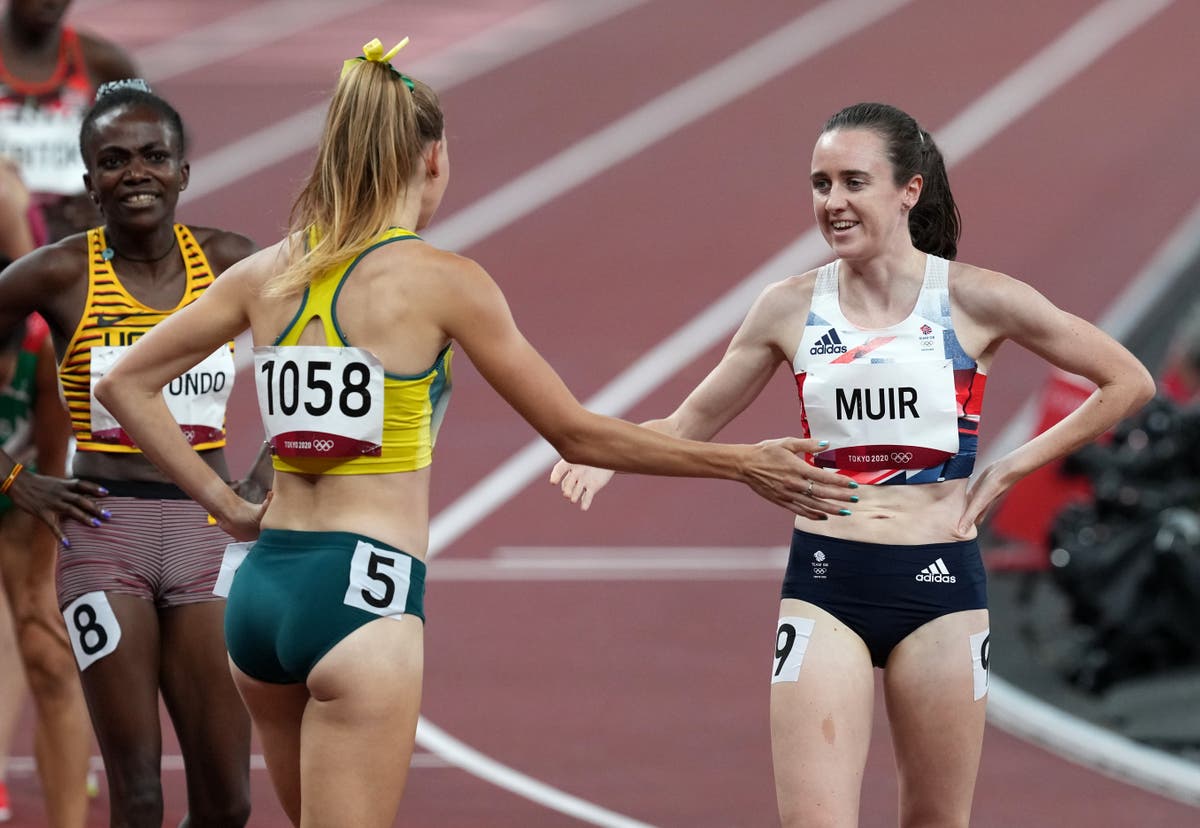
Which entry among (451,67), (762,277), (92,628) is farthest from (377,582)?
(451,67)

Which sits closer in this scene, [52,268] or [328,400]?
[328,400]

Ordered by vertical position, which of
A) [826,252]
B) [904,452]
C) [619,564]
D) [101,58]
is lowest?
[619,564]

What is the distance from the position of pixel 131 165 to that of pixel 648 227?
1252 cm

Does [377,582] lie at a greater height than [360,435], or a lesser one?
lesser

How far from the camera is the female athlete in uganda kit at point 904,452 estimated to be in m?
4.90

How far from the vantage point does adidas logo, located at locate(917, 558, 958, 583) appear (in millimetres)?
4938

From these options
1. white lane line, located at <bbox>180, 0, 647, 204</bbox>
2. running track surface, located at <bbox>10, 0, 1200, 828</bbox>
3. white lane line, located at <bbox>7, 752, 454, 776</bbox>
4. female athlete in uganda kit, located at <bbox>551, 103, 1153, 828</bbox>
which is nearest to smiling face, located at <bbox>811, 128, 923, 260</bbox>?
female athlete in uganda kit, located at <bbox>551, 103, 1153, 828</bbox>

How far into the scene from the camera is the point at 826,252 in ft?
54.5

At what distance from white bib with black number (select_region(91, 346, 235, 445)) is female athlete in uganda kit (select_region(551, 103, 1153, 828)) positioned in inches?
64.5

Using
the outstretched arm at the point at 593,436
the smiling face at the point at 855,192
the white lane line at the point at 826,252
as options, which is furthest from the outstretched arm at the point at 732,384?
the white lane line at the point at 826,252

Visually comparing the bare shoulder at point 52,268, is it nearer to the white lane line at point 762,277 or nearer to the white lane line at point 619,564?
the white lane line at point 619,564

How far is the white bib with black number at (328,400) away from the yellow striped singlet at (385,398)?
0.02 meters

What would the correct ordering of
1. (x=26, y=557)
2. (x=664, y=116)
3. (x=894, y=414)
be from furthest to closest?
1. (x=664, y=116)
2. (x=26, y=557)
3. (x=894, y=414)

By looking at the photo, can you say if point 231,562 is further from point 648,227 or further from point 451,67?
point 451,67
